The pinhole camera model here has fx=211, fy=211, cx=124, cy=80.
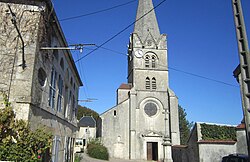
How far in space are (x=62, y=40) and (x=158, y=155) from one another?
22499mm

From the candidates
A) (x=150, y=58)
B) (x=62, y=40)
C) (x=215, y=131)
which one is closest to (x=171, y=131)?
(x=150, y=58)

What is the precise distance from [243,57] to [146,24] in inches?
1262

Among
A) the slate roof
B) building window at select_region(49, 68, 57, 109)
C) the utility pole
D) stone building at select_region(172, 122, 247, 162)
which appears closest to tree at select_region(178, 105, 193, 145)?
the slate roof

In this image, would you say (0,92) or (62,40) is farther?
(62,40)

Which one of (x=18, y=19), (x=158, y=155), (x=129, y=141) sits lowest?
(x=158, y=155)

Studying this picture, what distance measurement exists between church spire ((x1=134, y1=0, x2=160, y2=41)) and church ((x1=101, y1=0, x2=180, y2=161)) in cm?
17

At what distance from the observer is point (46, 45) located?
8820 millimetres

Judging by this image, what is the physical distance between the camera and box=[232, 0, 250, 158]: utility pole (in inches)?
213

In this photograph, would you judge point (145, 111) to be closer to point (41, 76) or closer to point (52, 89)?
point (52, 89)

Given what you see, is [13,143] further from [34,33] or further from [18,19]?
[18,19]

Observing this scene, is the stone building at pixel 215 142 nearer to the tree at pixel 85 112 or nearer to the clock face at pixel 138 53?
the clock face at pixel 138 53

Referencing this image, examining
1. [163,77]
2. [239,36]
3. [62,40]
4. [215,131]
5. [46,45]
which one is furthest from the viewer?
[163,77]

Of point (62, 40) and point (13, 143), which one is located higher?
point (62, 40)

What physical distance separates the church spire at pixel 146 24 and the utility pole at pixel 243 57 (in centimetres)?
2973
